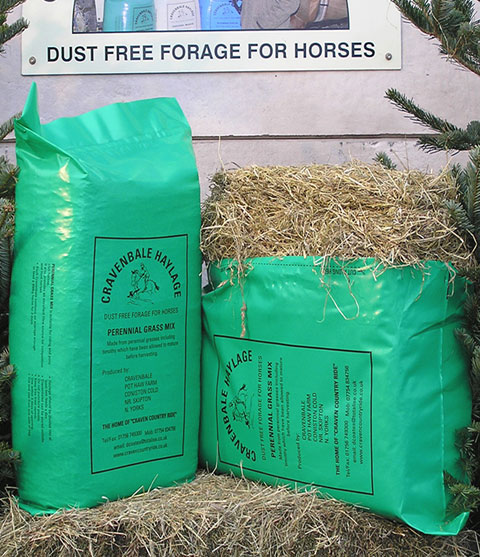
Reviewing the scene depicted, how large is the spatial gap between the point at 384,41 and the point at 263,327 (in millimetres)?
1437

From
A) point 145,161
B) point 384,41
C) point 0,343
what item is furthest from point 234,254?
point 384,41

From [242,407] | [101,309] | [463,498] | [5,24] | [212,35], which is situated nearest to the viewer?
[463,498]

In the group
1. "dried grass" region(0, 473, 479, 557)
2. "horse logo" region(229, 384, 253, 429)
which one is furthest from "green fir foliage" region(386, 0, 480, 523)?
"horse logo" region(229, 384, 253, 429)

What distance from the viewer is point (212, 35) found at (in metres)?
2.72

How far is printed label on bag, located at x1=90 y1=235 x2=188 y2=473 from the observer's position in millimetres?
1859

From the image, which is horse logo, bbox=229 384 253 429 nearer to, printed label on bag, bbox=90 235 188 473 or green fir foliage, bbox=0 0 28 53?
printed label on bag, bbox=90 235 188 473

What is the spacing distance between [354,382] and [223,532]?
498mm

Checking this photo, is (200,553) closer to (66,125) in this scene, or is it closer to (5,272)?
(5,272)

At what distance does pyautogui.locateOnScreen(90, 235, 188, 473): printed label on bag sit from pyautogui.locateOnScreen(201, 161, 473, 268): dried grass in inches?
6.7

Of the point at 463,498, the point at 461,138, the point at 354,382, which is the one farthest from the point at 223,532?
the point at 461,138

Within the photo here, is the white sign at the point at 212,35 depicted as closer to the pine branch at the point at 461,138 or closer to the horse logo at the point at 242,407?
the pine branch at the point at 461,138

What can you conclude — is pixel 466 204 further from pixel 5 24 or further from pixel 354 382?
pixel 5 24

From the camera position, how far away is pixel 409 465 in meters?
1.72

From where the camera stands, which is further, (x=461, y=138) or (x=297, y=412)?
(x=461, y=138)
